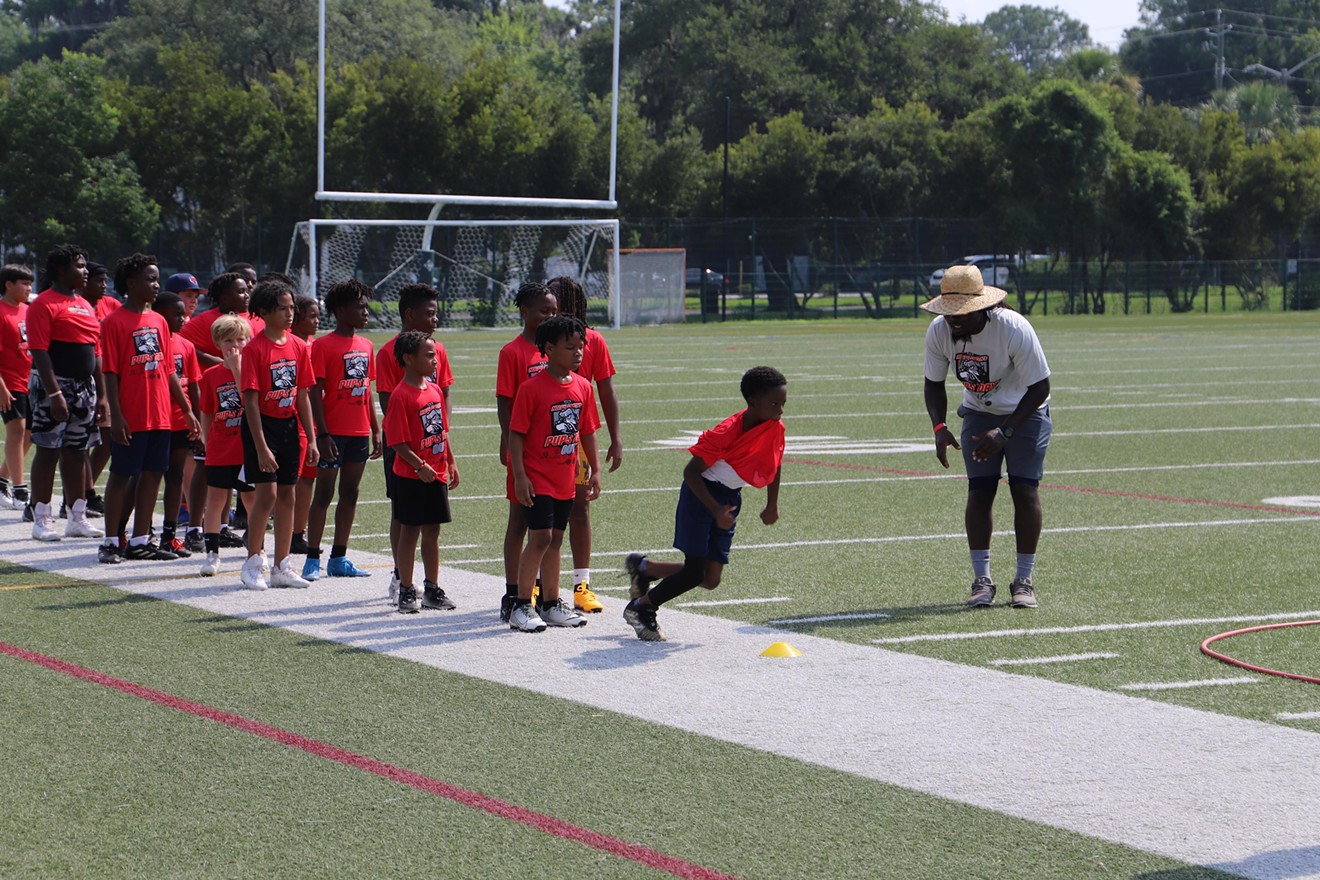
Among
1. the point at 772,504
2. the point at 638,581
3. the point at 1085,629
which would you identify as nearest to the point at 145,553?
the point at 638,581

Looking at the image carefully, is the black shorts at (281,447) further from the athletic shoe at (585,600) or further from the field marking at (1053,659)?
the field marking at (1053,659)

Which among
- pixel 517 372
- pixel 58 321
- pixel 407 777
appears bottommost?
pixel 407 777

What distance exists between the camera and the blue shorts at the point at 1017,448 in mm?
8430

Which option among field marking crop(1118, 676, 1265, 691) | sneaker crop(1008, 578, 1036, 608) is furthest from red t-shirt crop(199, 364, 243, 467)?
field marking crop(1118, 676, 1265, 691)

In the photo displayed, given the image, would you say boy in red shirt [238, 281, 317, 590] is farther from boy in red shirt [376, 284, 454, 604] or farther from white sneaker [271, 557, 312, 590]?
boy in red shirt [376, 284, 454, 604]

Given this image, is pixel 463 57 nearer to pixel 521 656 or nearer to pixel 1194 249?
pixel 1194 249

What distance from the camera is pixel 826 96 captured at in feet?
204

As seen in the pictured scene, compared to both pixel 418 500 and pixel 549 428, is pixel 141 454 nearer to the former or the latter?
pixel 418 500

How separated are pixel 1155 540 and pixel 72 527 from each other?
660 cm

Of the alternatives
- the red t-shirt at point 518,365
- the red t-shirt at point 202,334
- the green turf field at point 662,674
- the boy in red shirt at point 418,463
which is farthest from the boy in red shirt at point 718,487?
the red t-shirt at point 202,334

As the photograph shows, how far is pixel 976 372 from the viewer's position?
8430mm

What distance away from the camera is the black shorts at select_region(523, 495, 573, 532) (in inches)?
299

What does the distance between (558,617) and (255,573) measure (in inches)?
74.9

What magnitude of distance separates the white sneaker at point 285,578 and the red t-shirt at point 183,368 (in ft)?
4.92
